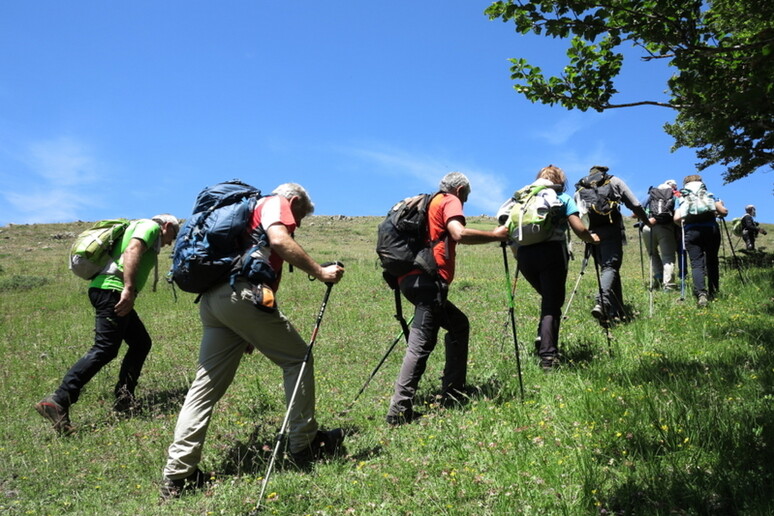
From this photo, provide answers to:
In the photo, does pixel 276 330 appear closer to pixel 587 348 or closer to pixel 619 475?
pixel 619 475

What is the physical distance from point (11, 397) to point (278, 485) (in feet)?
16.3

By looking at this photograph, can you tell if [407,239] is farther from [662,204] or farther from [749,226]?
[749,226]

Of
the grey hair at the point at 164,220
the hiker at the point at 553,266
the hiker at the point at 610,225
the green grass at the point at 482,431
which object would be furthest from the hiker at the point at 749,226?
the grey hair at the point at 164,220

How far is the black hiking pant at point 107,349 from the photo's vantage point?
19.6ft

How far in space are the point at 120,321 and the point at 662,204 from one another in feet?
30.0

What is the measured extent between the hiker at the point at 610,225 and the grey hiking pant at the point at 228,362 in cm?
526

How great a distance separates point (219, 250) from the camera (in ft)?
14.7

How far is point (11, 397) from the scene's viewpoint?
7223mm

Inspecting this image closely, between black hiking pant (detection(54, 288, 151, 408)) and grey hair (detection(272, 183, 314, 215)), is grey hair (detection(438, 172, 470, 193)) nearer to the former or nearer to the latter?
grey hair (detection(272, 183, 314, 215))

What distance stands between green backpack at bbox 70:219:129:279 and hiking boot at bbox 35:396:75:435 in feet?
4.61

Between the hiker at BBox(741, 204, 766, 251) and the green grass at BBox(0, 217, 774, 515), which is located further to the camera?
the hiker at BBox(741, 204, 766, 251)

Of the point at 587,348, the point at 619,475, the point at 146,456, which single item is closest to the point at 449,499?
the point at 619,475

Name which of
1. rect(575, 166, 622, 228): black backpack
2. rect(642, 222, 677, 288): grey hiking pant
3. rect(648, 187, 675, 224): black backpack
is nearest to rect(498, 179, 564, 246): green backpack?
rect(575, 166, 622, 228): black backpack

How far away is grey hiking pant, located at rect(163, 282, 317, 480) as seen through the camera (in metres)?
4.43
